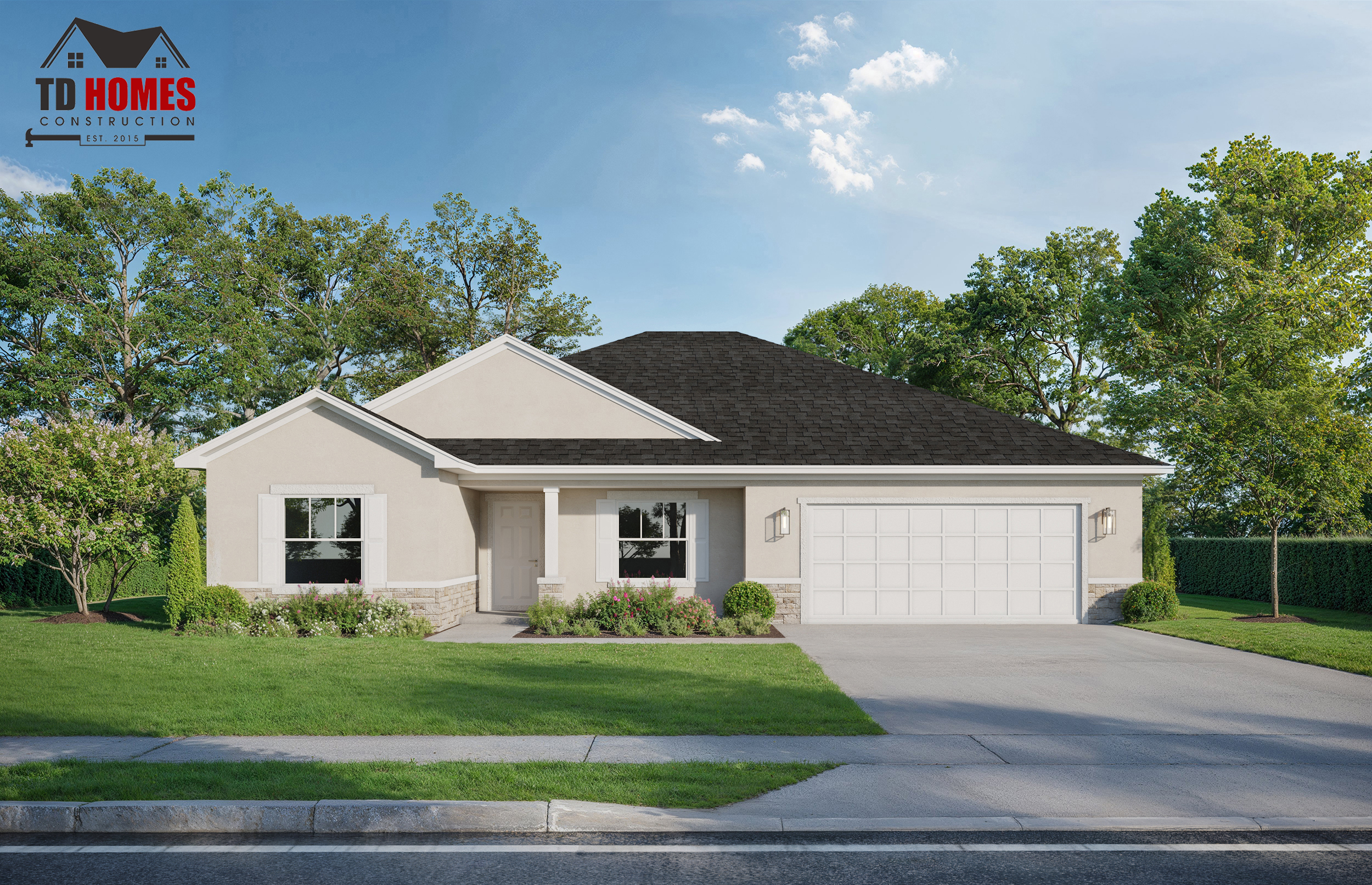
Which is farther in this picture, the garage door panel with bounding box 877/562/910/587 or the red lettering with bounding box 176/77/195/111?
the red lettering with bounding box 176/77/195/111

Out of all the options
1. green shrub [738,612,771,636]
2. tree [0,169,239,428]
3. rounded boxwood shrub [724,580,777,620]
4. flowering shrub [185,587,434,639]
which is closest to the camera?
flowering shrub [185,587,434,639]

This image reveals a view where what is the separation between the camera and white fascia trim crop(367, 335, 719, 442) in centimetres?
1722

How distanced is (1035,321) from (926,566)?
17532 mm

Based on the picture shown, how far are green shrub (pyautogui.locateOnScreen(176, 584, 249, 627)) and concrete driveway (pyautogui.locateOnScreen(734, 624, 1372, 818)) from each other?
31.5ft

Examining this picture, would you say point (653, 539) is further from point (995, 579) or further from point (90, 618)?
point (90, 618)

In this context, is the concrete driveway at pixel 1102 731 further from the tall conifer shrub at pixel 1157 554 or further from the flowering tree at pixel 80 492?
the flowering tree at pixel 80 492

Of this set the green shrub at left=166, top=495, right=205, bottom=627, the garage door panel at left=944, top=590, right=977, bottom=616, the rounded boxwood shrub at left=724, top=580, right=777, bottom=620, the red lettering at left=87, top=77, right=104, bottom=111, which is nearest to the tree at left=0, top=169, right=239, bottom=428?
the red lettering at left=87, top=77, right=104, bottom=111

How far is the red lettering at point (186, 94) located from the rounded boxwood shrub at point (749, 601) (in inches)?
672

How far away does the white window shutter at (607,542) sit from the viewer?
53.5ft

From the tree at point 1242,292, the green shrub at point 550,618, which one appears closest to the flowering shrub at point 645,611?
the green shrub at point 550,618

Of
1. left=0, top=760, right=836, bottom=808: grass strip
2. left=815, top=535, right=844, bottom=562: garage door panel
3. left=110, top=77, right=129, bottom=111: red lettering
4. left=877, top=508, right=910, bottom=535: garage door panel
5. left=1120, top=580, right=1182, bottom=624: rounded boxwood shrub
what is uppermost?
left=110, top=77, right=129, bottom=111: red lettering

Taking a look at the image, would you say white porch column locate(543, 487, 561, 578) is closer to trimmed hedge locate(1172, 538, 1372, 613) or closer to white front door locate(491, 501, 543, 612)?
white front door locate(491, 501, 543, 612)

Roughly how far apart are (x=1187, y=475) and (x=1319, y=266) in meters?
10.6

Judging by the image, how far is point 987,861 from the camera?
4824 mm
